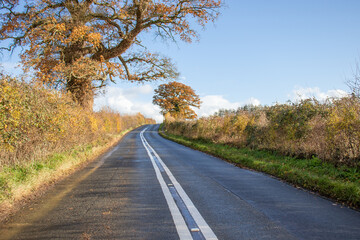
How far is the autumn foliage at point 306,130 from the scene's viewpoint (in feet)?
26.2

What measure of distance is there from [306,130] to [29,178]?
9663 millimetres

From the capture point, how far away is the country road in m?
3.65

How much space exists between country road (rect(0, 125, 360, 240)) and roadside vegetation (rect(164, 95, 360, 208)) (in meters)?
0.77

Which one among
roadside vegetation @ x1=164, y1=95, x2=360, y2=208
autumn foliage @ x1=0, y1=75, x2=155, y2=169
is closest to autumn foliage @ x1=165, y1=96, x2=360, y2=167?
roadside vegetation @ x1=164, y1=95, x2=360, y2=208

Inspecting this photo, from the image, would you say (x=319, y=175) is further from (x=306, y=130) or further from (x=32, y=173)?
(x=32, y=173)

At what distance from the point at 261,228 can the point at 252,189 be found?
257cm

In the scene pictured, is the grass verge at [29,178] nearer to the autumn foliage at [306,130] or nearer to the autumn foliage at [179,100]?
the autumn foliage at [306,130]

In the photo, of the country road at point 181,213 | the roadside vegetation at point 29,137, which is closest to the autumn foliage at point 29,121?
the roadside vegetation at point 29,137

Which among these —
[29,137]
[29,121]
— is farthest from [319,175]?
[29,137]

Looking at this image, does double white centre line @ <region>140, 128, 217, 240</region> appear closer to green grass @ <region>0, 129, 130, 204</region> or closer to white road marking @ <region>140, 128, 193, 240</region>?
white road marking @ <region>140, 128, 193, 240</region>

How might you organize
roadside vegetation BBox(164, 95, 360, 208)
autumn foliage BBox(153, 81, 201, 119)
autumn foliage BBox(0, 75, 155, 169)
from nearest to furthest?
autumn foliage BBox(0, 75, 155, 169) < roadside vegetation BBox(164, 95, 360, 208) < autumn foliage BBox(153, 81, 201, 119)

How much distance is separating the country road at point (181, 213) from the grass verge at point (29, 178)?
32 cm

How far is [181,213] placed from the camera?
4473 millimetres

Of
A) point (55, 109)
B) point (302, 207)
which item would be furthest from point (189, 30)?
point (302, 207)
